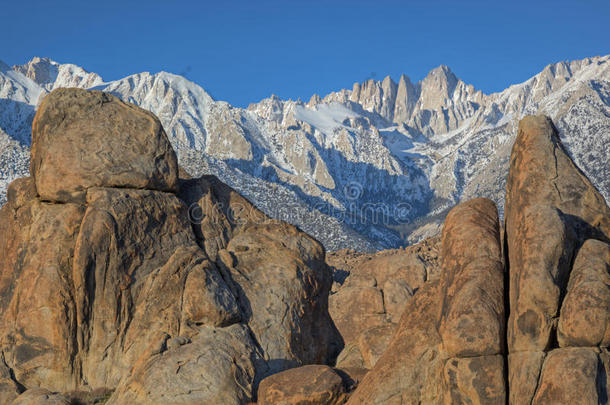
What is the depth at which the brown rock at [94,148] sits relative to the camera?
2670cm

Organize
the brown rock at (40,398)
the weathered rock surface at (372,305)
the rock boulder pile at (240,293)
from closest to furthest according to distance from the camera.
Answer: the rock boulder pile at (240,293) → the brown rock at (40,398) → the weathered rock surface at (372,305)

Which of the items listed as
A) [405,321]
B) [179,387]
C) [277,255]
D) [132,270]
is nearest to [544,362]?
[405,321]

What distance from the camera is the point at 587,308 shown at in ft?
52.4

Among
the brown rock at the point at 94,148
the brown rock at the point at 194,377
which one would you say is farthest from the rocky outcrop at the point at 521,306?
the brown rock at the point at 94,148

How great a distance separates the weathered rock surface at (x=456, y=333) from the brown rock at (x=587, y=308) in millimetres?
1560

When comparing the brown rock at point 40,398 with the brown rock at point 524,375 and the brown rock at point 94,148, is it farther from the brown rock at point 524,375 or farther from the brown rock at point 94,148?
the brown rock at point 524,375

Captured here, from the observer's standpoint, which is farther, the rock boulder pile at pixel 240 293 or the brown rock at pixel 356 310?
the brown rock at pixel 356 310

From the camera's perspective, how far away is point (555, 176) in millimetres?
19328

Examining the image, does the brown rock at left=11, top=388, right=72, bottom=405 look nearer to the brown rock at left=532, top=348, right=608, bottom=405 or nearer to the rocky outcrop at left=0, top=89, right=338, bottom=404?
the rocky outcrop at left=0, top=89, right=338, bottom=404

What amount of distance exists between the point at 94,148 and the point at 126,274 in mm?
5098

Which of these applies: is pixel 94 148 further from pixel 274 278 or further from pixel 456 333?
pixel 456 333

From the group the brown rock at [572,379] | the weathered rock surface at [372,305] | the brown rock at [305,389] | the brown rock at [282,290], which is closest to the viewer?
the brown rock at [572,379]

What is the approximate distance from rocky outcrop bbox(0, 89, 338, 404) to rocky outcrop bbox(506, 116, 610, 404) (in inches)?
342

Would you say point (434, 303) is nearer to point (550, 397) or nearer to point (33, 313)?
point (550, 397)
